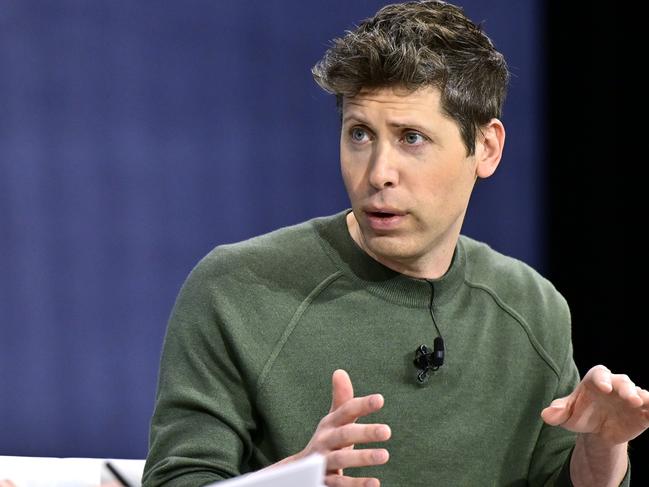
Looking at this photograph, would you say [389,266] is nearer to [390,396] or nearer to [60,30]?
[390,396]

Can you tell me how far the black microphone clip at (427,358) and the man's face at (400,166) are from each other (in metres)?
0.15

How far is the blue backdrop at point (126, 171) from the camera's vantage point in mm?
2852

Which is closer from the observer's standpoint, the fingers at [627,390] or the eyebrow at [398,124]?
the fingers at [627,390]

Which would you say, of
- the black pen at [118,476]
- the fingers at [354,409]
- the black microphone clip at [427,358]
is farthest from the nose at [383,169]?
the black pen at [118,476]

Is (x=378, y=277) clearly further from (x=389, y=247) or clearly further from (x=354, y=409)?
(x=354, y=409)

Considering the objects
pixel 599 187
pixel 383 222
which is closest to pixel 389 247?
pixel 383 222

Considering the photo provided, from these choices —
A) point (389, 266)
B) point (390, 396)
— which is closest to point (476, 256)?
point (389, 266)

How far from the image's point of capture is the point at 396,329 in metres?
1.89

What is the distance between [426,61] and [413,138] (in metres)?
0.12

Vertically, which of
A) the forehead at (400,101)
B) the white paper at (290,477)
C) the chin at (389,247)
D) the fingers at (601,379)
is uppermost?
the forehead at (400,101)

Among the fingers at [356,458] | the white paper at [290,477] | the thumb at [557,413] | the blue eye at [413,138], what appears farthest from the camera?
the blue eye at [413,138]

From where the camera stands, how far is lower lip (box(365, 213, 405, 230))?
181cm

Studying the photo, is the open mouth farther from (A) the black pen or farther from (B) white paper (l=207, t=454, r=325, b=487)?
(B) white paper (l=207, t=454, r=325, b=487)

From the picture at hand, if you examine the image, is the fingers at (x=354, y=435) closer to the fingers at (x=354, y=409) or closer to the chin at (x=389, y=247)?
the fingers at (x=354, y=409)
